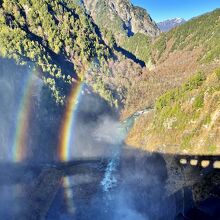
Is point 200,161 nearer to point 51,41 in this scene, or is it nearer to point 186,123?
point 186,123

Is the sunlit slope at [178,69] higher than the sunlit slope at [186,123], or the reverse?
the sunlit slope at [178,69]

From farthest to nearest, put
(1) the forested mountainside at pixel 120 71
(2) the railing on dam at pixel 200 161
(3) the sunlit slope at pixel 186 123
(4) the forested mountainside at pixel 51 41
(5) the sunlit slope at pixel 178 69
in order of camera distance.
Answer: (5) the sunlit slope at pixel 178 69 → (4) the forested mountainside at pixel 51 41 → (1) the forested mountainside at pixel 120 71 → (3) the sunlit slope at pixel 186 123 → (2) the railing on dam at pixel 200 161

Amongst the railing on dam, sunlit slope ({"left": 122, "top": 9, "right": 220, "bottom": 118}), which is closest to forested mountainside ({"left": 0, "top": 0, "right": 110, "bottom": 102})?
sunlit slope ({"left": 122, "top": 9, "right": 220, "bottom": 118})

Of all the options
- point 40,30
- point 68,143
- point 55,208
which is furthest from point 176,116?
point 40,30

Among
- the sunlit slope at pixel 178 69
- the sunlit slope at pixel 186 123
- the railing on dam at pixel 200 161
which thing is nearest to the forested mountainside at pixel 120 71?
the sunlit slope at pixel 186 123

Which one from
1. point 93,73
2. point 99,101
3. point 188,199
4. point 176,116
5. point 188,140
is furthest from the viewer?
point 93,73

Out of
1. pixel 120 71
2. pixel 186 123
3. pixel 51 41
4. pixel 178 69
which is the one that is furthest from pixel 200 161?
pixel 178 69

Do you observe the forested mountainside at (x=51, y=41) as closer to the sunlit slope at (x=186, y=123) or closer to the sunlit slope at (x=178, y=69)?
the sunlit slope at (x=178, y=69)

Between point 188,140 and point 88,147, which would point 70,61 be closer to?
point 88,147
